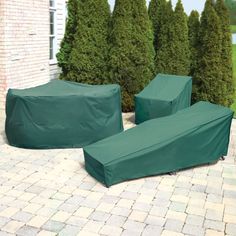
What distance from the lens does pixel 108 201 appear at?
499cm

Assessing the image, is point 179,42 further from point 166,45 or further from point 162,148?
point 162,148

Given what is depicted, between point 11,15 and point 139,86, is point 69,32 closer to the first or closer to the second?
point 11,15

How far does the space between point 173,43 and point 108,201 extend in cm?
681

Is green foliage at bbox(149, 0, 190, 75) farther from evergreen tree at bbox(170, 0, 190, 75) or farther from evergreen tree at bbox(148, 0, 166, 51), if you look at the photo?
evergreen tree at bbox(148, 0, 166, 51)

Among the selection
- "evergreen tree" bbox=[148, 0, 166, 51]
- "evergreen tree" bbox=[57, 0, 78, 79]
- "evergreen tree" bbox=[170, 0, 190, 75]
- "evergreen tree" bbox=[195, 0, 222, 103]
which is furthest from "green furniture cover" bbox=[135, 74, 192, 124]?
"evergreen tree" bbox=[57, 0, 78, 79]

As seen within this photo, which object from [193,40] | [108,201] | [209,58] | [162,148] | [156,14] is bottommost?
[108,201]

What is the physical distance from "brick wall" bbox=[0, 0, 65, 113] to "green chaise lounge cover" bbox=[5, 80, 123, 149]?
9.08ft

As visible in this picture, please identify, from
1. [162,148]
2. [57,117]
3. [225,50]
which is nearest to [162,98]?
[57,117]

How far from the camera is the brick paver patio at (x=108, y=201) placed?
432 cm

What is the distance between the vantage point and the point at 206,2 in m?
10.2

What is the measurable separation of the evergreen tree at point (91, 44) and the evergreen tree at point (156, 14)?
5.51ft

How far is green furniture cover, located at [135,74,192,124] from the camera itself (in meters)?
8.25

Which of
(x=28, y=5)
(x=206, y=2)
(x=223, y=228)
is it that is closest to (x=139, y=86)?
(x=206, y=2)

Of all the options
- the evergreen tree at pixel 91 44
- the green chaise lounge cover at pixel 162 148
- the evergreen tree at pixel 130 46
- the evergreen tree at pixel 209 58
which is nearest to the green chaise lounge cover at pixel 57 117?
the green chaise lounge cover at pixel 162 148
